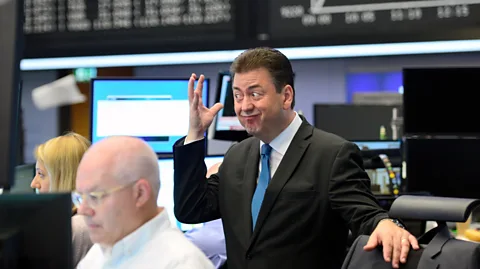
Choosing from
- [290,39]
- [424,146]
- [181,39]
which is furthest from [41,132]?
[424,146]

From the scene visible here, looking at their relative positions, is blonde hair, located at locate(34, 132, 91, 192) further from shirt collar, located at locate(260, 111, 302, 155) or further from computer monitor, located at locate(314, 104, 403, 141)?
computer monitor, located at locate(314, 104, 403, 141)

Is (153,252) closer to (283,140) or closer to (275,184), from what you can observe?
(275,184)

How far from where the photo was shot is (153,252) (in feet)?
4.15

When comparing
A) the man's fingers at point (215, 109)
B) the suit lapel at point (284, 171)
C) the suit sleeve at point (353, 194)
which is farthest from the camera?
the man's fingers at point (215, 109)

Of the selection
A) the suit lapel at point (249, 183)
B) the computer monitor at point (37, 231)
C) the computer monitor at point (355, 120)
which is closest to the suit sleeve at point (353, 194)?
the suit lapel at point (249, 183)

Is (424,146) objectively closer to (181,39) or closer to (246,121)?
(246,121)

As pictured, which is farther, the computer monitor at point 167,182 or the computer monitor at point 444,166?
the computer monitor at point 167,182

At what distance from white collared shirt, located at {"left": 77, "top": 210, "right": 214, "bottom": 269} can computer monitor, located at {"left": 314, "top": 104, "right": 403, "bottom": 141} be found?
324 cm

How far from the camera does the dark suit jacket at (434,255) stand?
3.82 feet

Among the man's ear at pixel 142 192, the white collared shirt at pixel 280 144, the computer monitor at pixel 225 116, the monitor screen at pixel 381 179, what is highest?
the computer monitor at pixel 225 116

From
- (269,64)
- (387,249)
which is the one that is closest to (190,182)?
(269,64)

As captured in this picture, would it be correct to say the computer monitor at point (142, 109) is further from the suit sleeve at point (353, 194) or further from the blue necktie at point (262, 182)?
the suit sleeve at point (353, 194)

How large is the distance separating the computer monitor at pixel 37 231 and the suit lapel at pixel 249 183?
2.88 ft

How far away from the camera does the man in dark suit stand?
1714 mm
